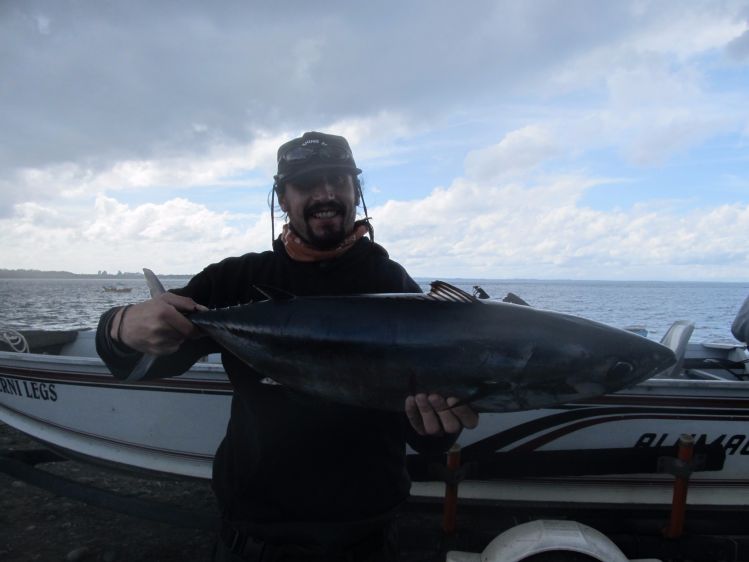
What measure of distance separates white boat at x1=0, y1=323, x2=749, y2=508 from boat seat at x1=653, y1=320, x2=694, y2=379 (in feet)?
0.06

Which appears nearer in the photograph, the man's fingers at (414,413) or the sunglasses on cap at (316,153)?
the man's fingers at (414,413)

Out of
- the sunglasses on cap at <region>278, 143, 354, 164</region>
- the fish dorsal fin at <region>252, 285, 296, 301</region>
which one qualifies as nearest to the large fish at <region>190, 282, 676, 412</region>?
the fish dorsal fin at <region>252, 285, 296, 301</region>

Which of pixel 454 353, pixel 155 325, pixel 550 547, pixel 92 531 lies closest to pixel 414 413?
pixel 454 353

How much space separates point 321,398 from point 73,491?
3741 millimetres

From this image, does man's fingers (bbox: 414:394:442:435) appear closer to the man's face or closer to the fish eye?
the fish eye

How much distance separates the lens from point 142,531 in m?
5.27

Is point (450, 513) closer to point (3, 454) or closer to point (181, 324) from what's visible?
point (181, 324)

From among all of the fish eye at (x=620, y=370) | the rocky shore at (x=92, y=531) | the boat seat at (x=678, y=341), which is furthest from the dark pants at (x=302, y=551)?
the boat seat at (x=678, y=341)

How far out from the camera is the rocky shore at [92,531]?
4.76 meters

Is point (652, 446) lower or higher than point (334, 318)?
lower

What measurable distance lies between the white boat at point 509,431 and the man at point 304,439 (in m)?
1.99

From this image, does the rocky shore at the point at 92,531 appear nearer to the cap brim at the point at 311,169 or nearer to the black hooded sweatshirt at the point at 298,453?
the black hooded sweatshirt at the point at 298,453

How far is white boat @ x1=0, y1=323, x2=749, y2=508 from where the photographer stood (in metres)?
Result: 4.39

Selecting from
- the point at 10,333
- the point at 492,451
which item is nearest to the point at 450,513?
the point at 492,451
